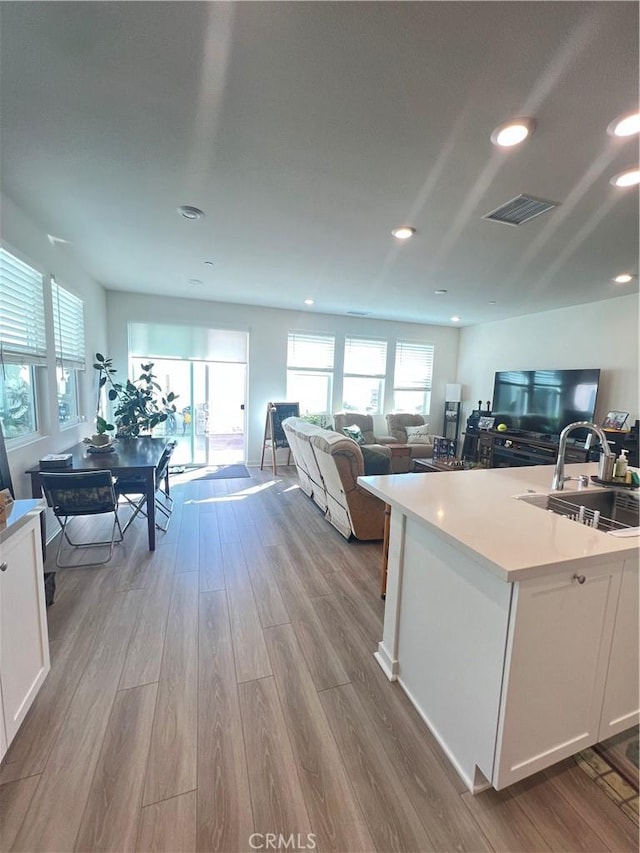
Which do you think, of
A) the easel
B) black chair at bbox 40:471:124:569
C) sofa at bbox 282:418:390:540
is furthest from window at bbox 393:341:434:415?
black chair at bbox 40:471:124:569

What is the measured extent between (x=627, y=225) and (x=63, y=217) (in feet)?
14.1

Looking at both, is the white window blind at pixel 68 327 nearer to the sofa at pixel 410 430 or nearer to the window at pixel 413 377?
the sofa at pixel 410 430

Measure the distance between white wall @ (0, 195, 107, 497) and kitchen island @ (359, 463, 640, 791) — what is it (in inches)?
114

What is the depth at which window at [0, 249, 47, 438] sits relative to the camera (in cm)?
244

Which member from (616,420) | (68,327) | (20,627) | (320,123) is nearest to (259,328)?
(68,327)

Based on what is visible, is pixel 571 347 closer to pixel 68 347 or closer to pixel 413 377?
pixel 413 377

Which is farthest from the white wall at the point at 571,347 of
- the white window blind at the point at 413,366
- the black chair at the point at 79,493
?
the black chair at the point at 79,493

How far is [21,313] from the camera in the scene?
104 inches

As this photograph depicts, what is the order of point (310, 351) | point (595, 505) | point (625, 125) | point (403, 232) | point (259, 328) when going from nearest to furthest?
point (625, 125)
point (595, 505)
point (403, 232)
point (259, 328)
point (310, 351)

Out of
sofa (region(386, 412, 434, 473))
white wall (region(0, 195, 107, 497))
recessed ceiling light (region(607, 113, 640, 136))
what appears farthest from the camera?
sofa (region(386, 412, 434, 473))

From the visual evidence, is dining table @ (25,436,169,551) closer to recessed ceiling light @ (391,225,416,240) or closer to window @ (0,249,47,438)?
window @ (0,249,47,438)

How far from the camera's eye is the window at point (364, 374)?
667 centimetres

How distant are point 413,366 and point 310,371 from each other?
2239 mm

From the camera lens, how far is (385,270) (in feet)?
12.4
